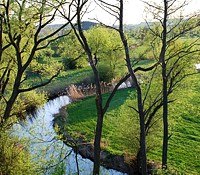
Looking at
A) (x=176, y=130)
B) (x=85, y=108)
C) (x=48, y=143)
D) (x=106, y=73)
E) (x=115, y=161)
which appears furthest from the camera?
(x=106, y=73)

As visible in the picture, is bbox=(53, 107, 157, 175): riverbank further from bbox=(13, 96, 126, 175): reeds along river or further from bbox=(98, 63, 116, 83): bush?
bbox=(98, 63, 116, 83): bush

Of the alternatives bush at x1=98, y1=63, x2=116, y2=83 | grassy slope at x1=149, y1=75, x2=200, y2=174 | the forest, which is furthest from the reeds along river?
bush at x1=98, y1=63, x2=116, y2=83

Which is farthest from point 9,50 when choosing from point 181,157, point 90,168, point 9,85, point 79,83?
point 79,83

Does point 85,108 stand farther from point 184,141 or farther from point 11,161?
point 11,161

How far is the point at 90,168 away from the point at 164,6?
1245 centimetres

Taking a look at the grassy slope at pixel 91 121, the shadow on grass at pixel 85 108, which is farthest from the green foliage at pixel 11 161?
the shadow on grass at pixel 85 108

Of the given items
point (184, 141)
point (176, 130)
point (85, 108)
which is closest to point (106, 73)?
point (85, 108)

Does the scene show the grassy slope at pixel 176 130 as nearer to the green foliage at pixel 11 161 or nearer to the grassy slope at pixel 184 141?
the grassy slope at pixel 184 141

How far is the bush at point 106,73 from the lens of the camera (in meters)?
53.8

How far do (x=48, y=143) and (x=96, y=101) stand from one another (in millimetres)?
12155

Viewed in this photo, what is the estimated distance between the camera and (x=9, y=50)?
75.8 ft

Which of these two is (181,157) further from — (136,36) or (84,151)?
(136,36)

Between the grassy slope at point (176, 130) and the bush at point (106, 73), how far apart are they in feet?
45.1

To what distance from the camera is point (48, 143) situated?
26750mm
